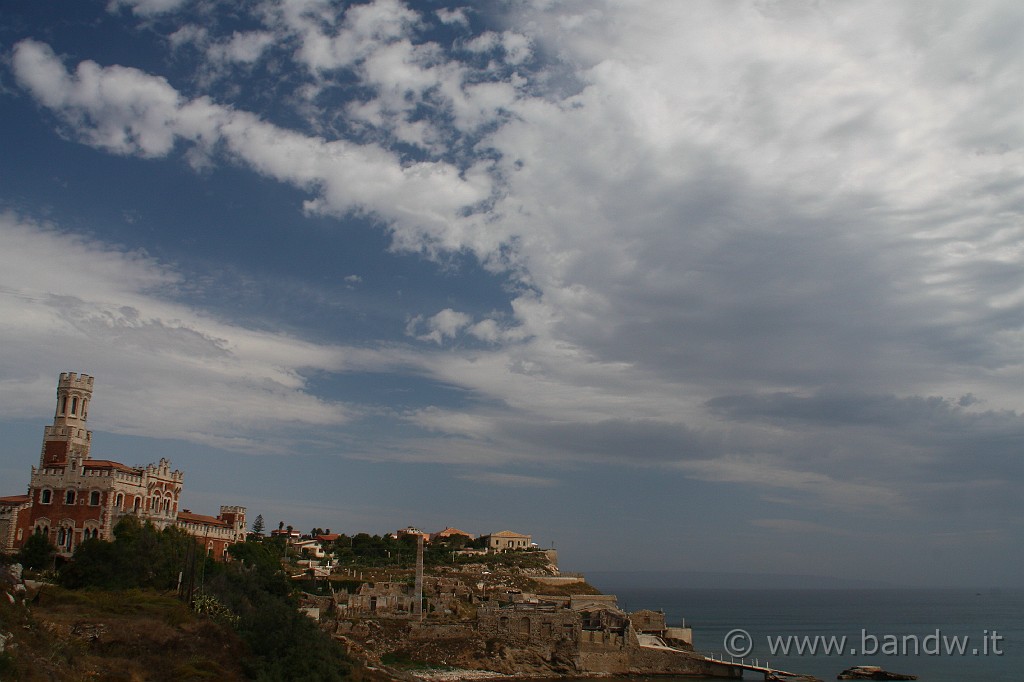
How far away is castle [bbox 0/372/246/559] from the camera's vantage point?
50.8 metres

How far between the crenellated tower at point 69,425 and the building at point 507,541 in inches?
2997

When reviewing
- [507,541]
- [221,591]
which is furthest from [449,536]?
[221,591]

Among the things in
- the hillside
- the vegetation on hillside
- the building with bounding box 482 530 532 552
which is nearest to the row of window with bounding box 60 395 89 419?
the vegetation on hillside

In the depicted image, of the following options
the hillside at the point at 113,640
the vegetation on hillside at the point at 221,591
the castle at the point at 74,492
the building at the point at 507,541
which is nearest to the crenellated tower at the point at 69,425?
the castle at the point at 74,492

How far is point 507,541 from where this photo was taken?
409 feet

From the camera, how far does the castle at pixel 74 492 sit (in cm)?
5081

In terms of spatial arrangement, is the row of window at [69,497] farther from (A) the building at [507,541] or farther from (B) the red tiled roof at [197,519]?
(A) the building at [507,541]

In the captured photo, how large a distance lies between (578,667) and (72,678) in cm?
4286

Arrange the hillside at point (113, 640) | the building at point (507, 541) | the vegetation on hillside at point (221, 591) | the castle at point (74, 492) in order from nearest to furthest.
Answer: the hillside at point (113, 640) → the vegetation on hillside at point (221, 591) → the castle at point (74, 492) → the building at point (507, 541)

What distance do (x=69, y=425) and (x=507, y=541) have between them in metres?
80.7

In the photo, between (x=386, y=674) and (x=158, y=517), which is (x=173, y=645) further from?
(x=158, y=517)

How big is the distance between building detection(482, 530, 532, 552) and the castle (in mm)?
71973

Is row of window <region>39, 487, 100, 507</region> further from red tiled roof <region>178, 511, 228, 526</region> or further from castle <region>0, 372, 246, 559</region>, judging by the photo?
red tiled roof <region>178, 511, 228, 526</region>

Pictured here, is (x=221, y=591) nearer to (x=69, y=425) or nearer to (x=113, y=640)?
(x=113, y=640)
